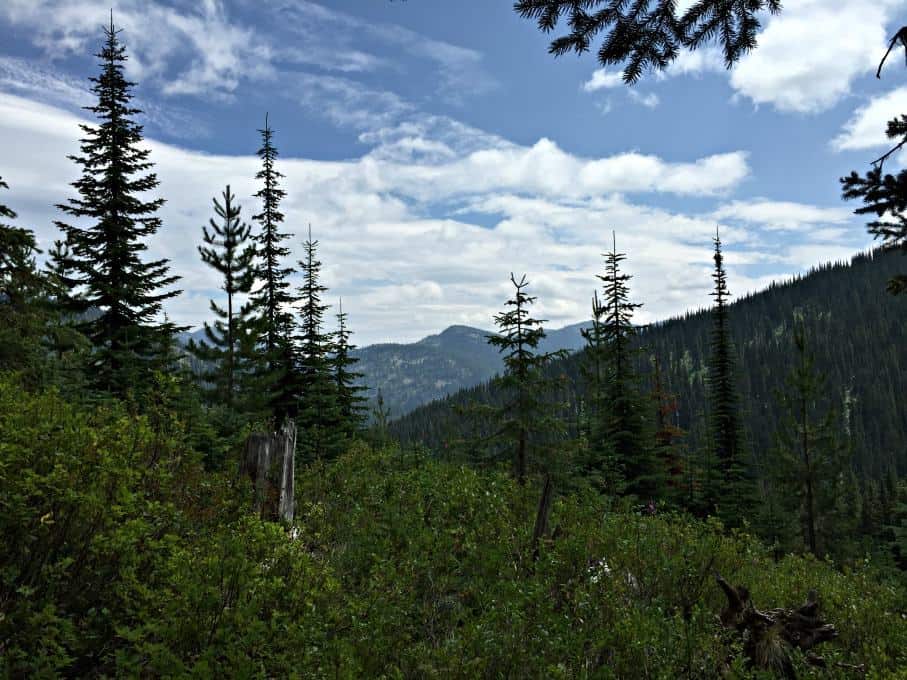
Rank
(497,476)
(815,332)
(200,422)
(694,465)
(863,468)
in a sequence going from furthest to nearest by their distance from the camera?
(815,332)
(863,468)
(694,465)
(200,422)
(497,476)

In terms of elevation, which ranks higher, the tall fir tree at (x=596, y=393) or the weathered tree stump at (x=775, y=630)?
the tall fir tree at (x=596, y=393)

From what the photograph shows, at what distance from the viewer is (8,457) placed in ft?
13.8

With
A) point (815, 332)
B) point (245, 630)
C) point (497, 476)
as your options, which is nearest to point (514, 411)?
point (497, 476)

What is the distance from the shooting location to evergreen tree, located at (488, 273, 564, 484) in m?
15.4

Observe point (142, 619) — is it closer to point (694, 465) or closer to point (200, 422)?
point (200, 422)

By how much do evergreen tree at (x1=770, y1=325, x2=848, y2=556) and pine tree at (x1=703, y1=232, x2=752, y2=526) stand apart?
9.31 ft

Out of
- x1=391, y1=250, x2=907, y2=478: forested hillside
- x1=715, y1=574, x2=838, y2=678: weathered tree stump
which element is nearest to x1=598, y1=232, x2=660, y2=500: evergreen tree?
x1=715, y1=574, x2=838, y2=678: weathered tree stump

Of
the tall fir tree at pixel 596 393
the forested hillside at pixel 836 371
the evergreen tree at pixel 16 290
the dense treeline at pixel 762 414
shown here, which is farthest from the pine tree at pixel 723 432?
the forested hillside at pixel 836 371

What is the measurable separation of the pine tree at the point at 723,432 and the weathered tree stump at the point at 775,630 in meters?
22.5

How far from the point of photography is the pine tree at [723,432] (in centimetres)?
2791

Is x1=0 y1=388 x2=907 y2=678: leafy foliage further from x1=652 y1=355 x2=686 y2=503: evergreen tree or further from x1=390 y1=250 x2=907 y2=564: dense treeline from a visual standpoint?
x1=652 y1=355 x2=686 y2=503: evergreen tree

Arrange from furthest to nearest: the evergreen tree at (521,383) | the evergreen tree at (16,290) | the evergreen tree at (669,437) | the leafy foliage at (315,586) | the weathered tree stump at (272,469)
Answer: the evergreen tree at (669,437) → the evergreen tree at (521,383) → the evergreen tree at (16,290) → the weathered tree stump at (272,469) → the leafy foliage at (315,586)

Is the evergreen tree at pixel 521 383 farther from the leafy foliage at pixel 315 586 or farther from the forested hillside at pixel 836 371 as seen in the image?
the forested hillside at pixel 836 371

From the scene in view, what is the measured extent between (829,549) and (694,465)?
7.65 m
